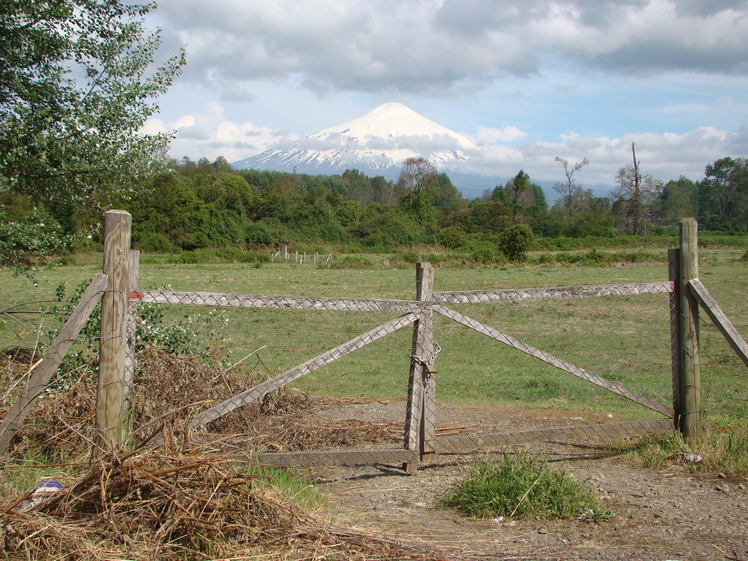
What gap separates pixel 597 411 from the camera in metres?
8.00

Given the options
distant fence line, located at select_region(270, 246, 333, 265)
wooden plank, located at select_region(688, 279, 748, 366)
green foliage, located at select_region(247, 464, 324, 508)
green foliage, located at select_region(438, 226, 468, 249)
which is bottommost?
green foliage, located at select_region(247, 464, 324, 508)

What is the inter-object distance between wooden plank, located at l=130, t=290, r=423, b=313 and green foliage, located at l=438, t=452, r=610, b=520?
140 centimetres

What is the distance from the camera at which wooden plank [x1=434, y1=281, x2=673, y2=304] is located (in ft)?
17.7

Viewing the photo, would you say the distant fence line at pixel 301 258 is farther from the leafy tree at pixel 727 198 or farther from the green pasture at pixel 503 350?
the leafy tree at pixel 727 198

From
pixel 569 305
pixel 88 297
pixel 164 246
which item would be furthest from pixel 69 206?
pixel 164 246

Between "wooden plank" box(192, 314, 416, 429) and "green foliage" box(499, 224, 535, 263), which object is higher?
"green foliage" box(499, 224, 535, 263)

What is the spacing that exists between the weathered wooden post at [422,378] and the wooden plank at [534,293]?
18 cm

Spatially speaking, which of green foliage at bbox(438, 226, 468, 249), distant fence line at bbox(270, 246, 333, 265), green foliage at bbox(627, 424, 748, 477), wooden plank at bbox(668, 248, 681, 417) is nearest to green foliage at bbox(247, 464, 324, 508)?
green foliage at bbox(627, 424, 748, 477)

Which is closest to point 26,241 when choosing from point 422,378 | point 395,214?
point 422,378

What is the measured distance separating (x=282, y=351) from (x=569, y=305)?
36.6ft

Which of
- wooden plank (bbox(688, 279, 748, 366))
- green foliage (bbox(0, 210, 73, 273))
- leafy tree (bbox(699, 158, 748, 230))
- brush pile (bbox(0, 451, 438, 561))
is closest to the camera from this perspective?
brush pile (bbox(0, 451, 438, 561))

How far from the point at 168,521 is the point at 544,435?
3304 millimetres

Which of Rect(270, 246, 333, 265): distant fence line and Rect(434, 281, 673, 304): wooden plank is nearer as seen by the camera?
Rect(434, 281, 673, 304): wooden plank

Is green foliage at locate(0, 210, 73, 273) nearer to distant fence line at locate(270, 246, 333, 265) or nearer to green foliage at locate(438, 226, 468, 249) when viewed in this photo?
distant fence line at locate(270, 246, 333, 265)
